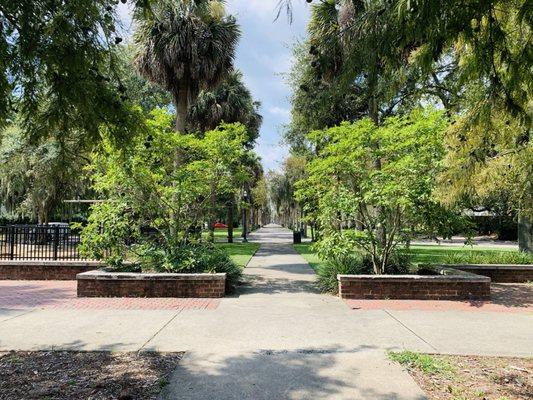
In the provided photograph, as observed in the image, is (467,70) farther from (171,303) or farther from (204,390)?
(171,303)

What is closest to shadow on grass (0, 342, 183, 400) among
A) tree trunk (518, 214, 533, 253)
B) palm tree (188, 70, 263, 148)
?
tree trunk (518, 214, 533, 253)

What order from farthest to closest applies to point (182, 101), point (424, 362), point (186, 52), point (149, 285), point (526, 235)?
point (182, 101) < point (186, 52) < point (526, 235) < point (149, 285) < point (424, 362)

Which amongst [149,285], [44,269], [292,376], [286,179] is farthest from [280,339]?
[286,179]

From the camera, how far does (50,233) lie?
12.9 meters

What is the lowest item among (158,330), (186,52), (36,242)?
(158,330)

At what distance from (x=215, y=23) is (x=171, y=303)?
10.9 meters

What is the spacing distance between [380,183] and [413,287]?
88.9 inches

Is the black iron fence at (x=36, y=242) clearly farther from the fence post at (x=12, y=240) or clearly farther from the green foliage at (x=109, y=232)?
the green foliage at (x=109, y=232)

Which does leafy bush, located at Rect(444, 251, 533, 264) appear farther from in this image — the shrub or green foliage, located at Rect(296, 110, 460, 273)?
the shrub

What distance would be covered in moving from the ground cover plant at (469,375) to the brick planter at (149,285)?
493 cm

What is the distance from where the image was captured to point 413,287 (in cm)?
966

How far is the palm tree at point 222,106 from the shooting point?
2548cm

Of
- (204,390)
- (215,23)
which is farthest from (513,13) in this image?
(215,23)

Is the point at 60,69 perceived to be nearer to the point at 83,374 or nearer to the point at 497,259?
the point at 83,374
